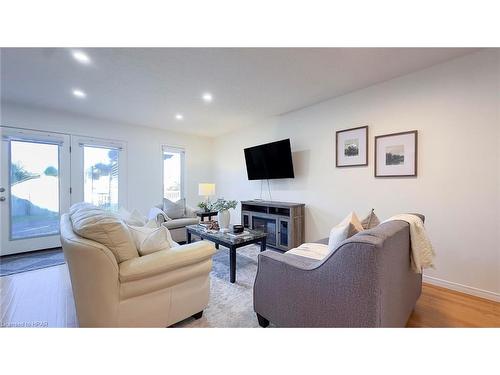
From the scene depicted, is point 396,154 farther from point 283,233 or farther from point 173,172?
point 173,172

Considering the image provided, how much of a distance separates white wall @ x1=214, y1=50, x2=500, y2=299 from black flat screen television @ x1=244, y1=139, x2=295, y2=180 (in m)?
0.65

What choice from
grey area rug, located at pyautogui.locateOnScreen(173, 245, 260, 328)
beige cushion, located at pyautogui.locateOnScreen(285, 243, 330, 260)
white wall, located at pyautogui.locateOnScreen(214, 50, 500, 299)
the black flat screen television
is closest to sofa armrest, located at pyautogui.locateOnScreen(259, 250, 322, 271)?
beige cushion, located at pyautogui.locateOnScreen(285, 243, 330, 260)

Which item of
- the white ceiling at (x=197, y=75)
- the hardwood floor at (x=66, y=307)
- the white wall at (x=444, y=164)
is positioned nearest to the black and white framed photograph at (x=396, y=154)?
the white wall at (x=444, y=164)

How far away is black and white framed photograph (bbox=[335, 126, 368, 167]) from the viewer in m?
2.82

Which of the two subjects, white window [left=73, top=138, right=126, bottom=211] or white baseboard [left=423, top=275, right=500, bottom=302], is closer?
white baseboard [left=423, top=275, right=500, bottom=302]

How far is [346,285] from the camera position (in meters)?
1.16

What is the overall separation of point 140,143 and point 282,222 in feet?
11.4

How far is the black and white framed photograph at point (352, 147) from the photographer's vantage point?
2820 mm

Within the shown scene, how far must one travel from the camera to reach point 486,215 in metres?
2.02

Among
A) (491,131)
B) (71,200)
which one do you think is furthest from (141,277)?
Answer: (71,200)

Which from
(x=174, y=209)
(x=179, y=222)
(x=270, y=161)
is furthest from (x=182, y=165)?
(x=270, y=161)

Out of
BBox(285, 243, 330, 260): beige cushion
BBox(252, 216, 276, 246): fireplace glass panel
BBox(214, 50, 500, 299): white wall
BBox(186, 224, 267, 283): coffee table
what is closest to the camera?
BBox(285, 243, 330, 260): beige cushion

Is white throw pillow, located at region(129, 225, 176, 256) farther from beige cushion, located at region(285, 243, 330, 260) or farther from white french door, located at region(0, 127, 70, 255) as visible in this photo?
white french door, located at region(0, 127, 70, 255)
